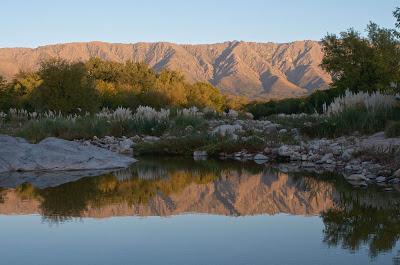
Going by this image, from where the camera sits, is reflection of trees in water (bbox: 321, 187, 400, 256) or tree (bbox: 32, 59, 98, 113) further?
tree (bbox: 32, 59, 98, 113)

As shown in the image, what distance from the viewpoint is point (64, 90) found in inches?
925

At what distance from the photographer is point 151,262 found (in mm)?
4848

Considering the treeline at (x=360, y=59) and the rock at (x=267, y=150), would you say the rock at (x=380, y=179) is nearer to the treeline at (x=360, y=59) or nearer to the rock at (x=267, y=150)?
the rock at (x=267, y=150)

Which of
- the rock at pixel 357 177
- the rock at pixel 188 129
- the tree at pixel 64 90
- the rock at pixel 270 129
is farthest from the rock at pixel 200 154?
the tree at pixel 64 90

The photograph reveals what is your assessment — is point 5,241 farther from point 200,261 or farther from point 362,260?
point 362,260

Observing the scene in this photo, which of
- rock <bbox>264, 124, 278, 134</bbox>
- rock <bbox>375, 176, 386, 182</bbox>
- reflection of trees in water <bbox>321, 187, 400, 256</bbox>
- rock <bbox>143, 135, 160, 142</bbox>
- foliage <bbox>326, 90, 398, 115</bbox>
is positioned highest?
foliage <bbox>326, 90, 398, 115</bbox>

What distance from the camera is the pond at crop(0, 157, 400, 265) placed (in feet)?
16.8

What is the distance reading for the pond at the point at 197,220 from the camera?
5.12 meters

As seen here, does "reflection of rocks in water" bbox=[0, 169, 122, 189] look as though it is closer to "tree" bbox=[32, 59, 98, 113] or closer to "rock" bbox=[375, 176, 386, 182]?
"rock" bbox=[375, 176, 386, 182]

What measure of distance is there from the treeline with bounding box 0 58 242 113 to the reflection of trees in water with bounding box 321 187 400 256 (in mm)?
16176

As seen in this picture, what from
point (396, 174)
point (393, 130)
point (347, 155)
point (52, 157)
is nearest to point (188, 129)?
point (52, 157)

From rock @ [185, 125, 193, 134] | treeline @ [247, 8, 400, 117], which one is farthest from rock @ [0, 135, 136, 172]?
treeline @ [247, 8, 400, 117]

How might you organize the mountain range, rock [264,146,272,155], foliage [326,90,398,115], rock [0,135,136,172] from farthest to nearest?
the mountain range → foliage [326,90,398,115] → rock [264,146,272,155] → rock [0,135,136,172]

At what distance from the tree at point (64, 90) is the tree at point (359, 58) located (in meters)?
10.7
